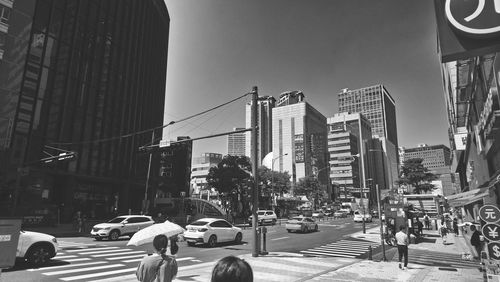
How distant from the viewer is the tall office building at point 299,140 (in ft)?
452

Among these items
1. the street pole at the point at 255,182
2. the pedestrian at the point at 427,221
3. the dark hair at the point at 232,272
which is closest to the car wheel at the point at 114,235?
the street pole at the point at 255,182

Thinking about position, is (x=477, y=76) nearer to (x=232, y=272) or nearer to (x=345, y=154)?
(x=232, y=272)

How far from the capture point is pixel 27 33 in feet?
98.6

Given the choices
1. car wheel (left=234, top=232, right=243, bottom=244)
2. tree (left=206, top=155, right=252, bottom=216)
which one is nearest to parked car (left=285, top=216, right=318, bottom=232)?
car wheel (left=234, top=232, right=243, bottom=244)

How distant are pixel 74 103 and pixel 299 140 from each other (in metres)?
119

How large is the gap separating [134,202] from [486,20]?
→ 1796 inches


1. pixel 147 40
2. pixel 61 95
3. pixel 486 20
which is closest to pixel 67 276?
pixel 486 20

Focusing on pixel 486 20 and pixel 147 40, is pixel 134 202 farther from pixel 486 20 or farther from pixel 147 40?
pixel 486 20

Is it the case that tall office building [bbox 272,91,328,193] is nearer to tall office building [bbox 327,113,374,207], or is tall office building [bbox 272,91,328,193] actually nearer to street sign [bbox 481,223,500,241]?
tall office building [bbox 327,113,374,207]

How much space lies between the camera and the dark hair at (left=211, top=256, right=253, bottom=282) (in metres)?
2.17

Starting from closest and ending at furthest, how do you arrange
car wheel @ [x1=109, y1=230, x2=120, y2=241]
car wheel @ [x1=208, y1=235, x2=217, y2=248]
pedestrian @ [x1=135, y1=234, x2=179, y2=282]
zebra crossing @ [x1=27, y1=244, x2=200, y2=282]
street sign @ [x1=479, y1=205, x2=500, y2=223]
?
pedestrian @ [x1=135, y1=234, x2=179, y2=282], street sign @ [x1=479, y1=205, x2=500, y2=223], zebra crossing @ [x1=27, y1=244, x2=200, y2=282], car wheel @ [x1=208, y1=235, x2=217, y2=248], car wheel @ [x1=109, y1=230, x2=120, y2=241]

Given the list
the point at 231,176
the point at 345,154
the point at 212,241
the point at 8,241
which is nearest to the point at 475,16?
the point at 8,241

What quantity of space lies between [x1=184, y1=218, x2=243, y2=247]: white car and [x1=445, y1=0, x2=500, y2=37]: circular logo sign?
16.2 metres

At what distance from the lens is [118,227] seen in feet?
71.3
